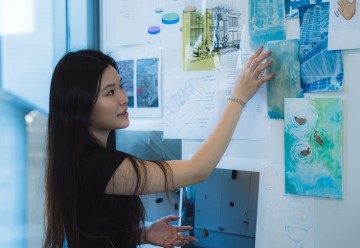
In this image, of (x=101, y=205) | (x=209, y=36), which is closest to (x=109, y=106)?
(x=101, y=205)

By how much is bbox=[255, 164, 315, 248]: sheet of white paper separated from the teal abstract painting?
1.0 inches

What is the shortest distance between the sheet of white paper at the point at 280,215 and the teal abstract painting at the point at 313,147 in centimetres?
3

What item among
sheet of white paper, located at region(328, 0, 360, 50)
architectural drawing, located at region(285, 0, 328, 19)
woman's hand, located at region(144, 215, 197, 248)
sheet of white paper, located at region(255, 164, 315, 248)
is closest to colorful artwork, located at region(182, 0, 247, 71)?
architectural drawing, located at region(285, 0, 328, 19)

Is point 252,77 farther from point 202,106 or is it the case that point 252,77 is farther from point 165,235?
point 165,235

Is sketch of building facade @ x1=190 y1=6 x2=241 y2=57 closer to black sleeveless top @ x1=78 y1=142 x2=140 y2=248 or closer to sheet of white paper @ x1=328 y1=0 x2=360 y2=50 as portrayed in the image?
sheet of white paper @ x1=328 y1=0 x2=360 y2=50

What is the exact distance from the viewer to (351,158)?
0.74 m

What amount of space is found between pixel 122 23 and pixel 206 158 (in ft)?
1.79

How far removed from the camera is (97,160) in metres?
0.72

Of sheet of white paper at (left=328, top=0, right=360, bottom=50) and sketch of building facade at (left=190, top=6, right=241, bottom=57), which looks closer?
sheet of white paper at (left=328, top=0, right=360, bottom=50)

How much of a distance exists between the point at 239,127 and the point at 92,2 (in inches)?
24.8

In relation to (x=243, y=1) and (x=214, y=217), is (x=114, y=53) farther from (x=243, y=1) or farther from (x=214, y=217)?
(x=214, y=217)

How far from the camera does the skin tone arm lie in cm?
72

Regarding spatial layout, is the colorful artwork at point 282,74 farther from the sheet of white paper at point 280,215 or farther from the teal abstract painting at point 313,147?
the sheet of white paper at point 280,215

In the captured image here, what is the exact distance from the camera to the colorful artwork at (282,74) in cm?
79
